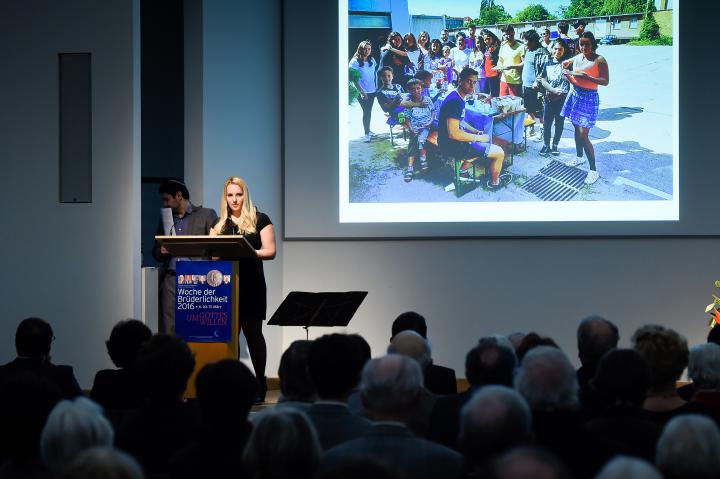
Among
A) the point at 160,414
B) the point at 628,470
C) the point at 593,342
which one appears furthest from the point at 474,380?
the point at 628,470

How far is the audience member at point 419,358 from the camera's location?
11.9ft

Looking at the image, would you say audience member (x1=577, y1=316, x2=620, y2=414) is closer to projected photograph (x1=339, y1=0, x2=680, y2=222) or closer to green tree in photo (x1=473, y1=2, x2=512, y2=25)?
projected photograph (x1=339, y1=0, x2=680, y2=222)

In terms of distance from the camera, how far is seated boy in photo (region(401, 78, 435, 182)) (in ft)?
28.6

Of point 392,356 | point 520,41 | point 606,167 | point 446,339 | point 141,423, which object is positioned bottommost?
point 446,339

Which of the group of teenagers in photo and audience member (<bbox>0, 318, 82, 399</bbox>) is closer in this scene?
audience member (<bbox>0, 318, 82, 399</bbox>)

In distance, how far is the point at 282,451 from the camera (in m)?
2.15

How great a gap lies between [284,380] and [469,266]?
17.2 feet

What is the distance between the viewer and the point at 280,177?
28.9 ft

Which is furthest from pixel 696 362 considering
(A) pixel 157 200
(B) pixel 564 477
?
(A) pixel 157 200

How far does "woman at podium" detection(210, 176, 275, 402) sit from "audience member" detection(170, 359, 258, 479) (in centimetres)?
326

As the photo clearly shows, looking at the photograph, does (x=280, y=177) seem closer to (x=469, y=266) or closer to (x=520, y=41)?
(x=469, y=266)

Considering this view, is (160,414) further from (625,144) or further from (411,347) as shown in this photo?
(625,144)

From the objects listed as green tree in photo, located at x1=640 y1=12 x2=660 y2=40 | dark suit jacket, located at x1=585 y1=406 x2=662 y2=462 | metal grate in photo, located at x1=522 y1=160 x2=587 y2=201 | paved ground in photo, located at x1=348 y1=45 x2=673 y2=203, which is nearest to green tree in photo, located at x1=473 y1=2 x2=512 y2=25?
paved ground in photo, located at x1=348 y1=45 x2=673 y2=203

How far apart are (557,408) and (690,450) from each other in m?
0.70
